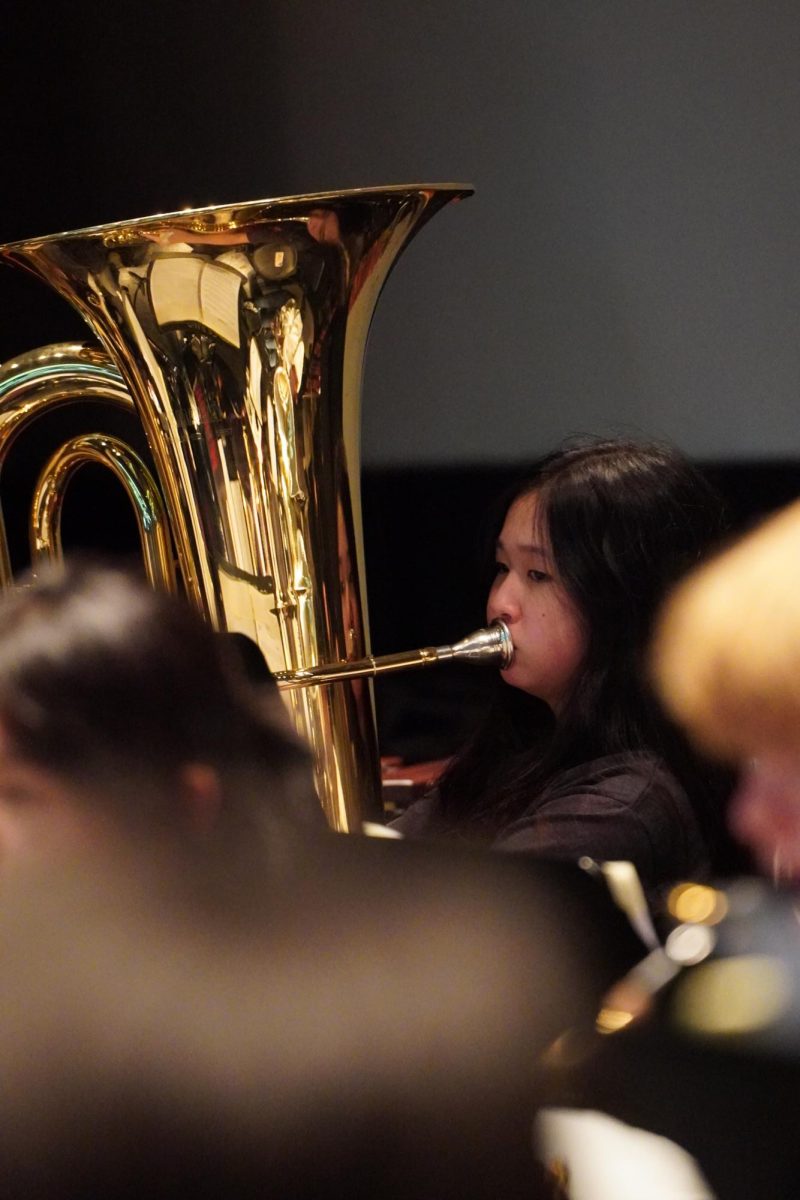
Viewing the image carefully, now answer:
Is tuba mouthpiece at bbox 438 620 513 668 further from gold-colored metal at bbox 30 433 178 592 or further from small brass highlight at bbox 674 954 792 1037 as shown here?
small brass highlight at bbox 674 954 792 1037

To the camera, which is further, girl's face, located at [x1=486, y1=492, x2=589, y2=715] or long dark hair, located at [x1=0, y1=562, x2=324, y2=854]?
girl's face, located at [x1=486, y1=492, x2=589, y2=715]

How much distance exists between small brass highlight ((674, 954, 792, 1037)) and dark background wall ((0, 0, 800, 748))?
31.8 inches

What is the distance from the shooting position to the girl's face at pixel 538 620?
1.06 metres

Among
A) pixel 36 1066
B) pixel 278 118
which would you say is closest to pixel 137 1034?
pixel 36 1066

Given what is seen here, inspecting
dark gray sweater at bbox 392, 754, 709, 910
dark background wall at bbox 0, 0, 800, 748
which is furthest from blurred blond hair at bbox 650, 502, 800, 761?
dark background wall at bbox 0, 0, 800, 748

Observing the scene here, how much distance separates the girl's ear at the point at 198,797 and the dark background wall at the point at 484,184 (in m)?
0.84

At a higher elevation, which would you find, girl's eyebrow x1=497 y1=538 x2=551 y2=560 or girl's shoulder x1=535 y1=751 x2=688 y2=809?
girl's eyebrow x1=497 y1=538 x2=551 y2=560

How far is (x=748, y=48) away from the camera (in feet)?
3.96

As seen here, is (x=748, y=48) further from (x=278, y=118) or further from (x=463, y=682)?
(x=463, y=682)

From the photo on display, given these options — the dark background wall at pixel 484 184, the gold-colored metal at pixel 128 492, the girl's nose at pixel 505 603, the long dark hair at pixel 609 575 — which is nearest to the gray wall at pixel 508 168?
the dark background wall at pixel 484 184

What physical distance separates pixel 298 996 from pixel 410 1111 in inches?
2.1

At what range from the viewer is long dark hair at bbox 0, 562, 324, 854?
0.47 metres

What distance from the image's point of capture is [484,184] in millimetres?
1393

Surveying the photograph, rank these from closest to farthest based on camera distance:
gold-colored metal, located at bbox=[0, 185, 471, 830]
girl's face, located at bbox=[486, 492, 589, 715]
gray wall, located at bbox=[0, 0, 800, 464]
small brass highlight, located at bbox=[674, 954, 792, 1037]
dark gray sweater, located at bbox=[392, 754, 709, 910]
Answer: small brass highlight, located at bbox=[674, 954, 792, 1037] < gold-colored metal, located at bbox=[0, 185, 471, 830] < dark gray sweater, located at bbox=[392, 754, 709, 910] < girl's face, located at bbox=[486, 492, 589, 715] < gray wall, located at bbox=[0, 0, 800, 464]
